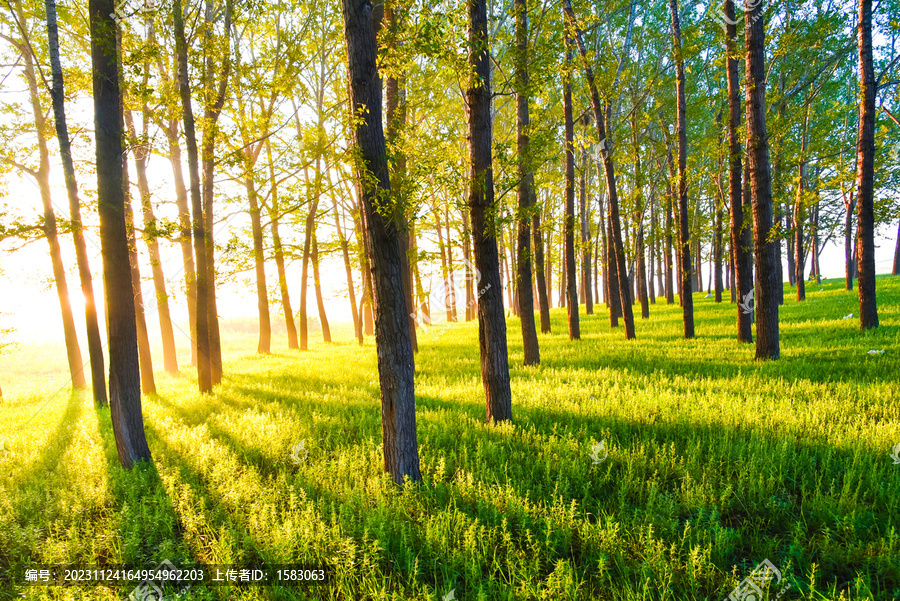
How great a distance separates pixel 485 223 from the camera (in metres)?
5.52

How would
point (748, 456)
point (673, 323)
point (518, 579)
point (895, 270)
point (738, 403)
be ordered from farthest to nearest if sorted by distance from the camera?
point (895, 270), point (673, 323), point (738, 403), point (748, 456), point (518, 579)

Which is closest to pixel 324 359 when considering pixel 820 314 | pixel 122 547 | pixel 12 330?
pixel 12 330

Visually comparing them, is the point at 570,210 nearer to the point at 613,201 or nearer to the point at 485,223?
the point at 613,201

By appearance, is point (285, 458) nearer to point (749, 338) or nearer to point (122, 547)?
point (122, 547)

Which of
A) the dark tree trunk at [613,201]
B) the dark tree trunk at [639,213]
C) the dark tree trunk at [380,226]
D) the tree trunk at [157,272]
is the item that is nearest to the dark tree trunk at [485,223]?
the dark tree trunk at [380,226]

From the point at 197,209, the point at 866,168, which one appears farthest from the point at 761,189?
the point at 197,209

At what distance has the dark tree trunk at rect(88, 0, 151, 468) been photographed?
5.11m

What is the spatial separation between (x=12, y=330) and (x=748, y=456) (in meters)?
15.8

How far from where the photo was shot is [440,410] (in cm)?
669

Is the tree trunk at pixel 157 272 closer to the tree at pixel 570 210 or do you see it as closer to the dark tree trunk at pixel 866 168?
the tree at pixel 570 210

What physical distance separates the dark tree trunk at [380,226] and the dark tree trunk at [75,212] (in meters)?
6.06

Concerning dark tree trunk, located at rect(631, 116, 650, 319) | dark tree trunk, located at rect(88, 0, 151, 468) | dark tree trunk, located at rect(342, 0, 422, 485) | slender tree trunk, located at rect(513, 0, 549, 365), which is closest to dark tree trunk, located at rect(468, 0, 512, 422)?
slender tree trunk, located at rect(513, 0, 549, 365)

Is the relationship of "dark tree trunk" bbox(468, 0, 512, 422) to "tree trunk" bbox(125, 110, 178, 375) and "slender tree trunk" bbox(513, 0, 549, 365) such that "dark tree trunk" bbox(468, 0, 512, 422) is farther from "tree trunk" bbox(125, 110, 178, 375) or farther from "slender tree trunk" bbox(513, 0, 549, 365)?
"tree trunk" bbox(125, 110, 178, 375)

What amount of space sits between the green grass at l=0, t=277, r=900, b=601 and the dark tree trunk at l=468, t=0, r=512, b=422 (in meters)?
0.74
